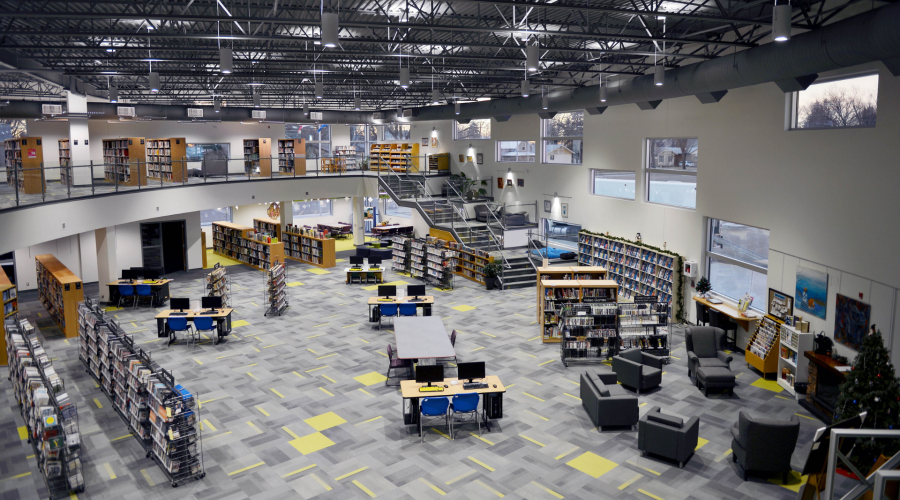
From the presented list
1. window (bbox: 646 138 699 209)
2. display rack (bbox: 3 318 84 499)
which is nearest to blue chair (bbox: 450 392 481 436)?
display rack (bbox: 3 318 84 499)

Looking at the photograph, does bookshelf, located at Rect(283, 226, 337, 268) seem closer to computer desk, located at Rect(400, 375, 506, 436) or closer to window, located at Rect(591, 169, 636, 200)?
window, located at Rect(591, 169, 636, 200)

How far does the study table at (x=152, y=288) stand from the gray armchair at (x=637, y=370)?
1315cm

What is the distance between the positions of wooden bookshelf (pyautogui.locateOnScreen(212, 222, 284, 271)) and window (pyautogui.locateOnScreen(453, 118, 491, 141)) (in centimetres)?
988

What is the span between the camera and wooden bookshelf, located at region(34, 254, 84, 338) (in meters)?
15.4

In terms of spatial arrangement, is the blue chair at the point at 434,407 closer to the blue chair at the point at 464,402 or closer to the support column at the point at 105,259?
the blue chair at the point at 464,402

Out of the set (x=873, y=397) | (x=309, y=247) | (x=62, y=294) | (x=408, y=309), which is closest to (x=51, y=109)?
(x=62, y=294)

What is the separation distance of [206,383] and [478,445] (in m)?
5.82

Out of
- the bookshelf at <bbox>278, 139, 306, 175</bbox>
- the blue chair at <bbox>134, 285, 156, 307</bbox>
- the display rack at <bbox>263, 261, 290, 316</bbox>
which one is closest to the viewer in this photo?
the display rack at <bbox>263, 261, 290, 316</bbox>

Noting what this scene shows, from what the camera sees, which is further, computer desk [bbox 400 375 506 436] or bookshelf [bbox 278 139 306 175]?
bookshelf [bbox 278 139 306 175]

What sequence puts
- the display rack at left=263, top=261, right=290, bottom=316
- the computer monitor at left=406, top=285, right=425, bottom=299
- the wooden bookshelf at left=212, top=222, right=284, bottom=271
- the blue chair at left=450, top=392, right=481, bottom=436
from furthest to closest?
the wooden bookshelf at left=212, top=222, right=284, bottom=271
the display rack at left=263, top=261, right=290, bottom=316
the computer monitor at left=406, top=285, right=425, bottom=299
the blue chair at left=450, top=392, right=481, bottom=436

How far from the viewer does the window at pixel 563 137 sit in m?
21.2

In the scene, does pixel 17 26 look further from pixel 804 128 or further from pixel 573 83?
pixel 804 128

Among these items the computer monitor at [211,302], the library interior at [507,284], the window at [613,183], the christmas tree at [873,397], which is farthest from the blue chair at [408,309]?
the christmas tree at [873,397]

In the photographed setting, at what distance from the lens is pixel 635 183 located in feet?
59.8
